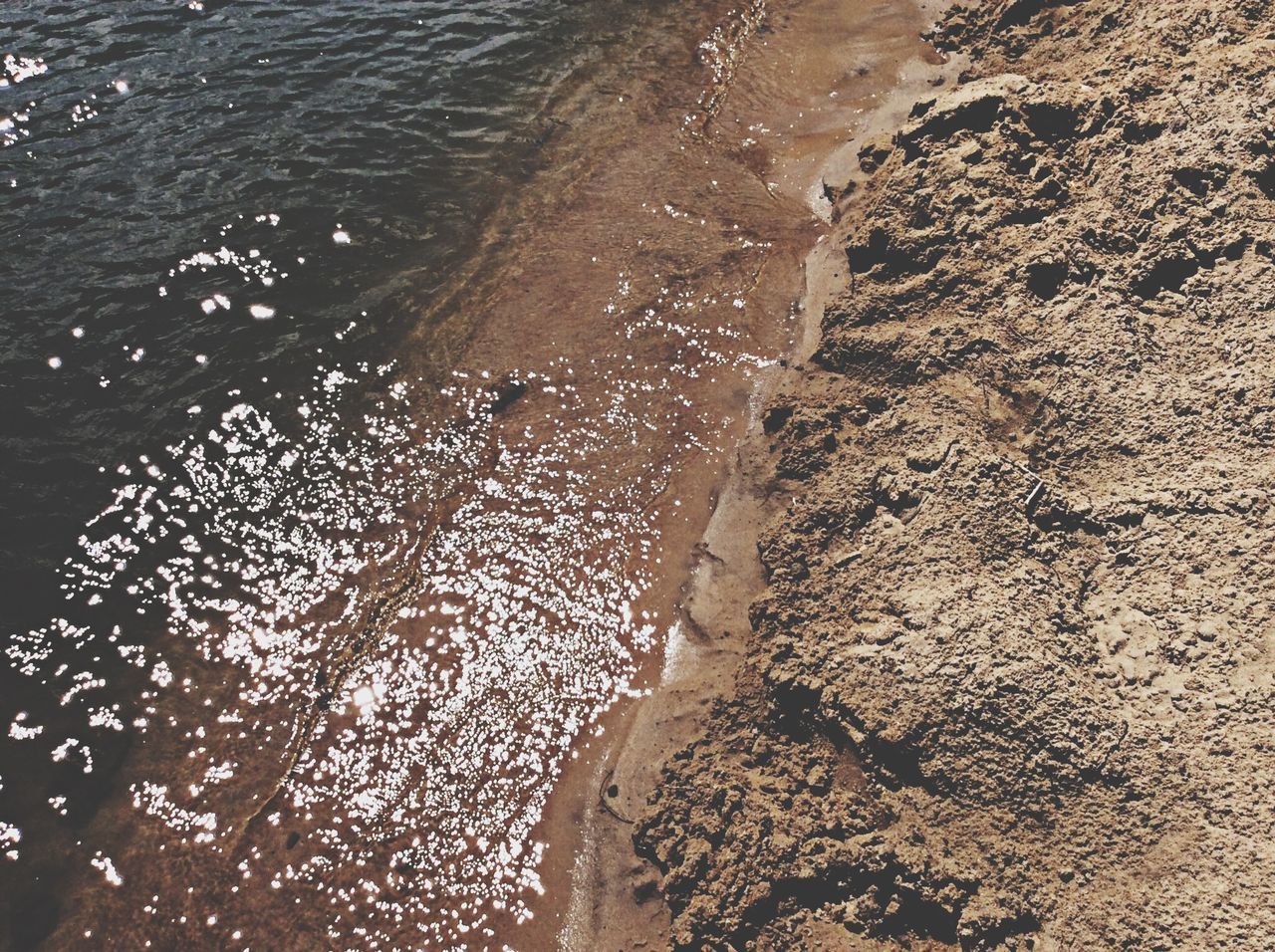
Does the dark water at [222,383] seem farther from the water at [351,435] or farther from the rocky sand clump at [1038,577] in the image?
the rocky sand clump at [1038,577]

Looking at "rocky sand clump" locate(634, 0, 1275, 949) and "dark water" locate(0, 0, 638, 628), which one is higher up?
"dark water" locate(0, 0, 638, 628)

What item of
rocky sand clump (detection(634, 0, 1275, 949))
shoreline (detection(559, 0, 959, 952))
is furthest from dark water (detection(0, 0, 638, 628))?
rocky sand clump (detection(634, 0, 1275, 949))

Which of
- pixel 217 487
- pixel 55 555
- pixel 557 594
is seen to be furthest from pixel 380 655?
pixel 55 555

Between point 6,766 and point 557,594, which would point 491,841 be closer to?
point 557,594

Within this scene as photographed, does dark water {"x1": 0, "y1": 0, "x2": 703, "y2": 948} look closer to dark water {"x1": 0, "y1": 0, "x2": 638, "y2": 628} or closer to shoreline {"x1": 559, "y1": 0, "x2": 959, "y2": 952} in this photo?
dark water {"x1": 0, "y1": 0, "x2": 638, "y2": 628}

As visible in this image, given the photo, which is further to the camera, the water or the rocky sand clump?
the water

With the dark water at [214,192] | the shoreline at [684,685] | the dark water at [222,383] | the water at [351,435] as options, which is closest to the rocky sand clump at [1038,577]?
the shoreline at [684,685]
